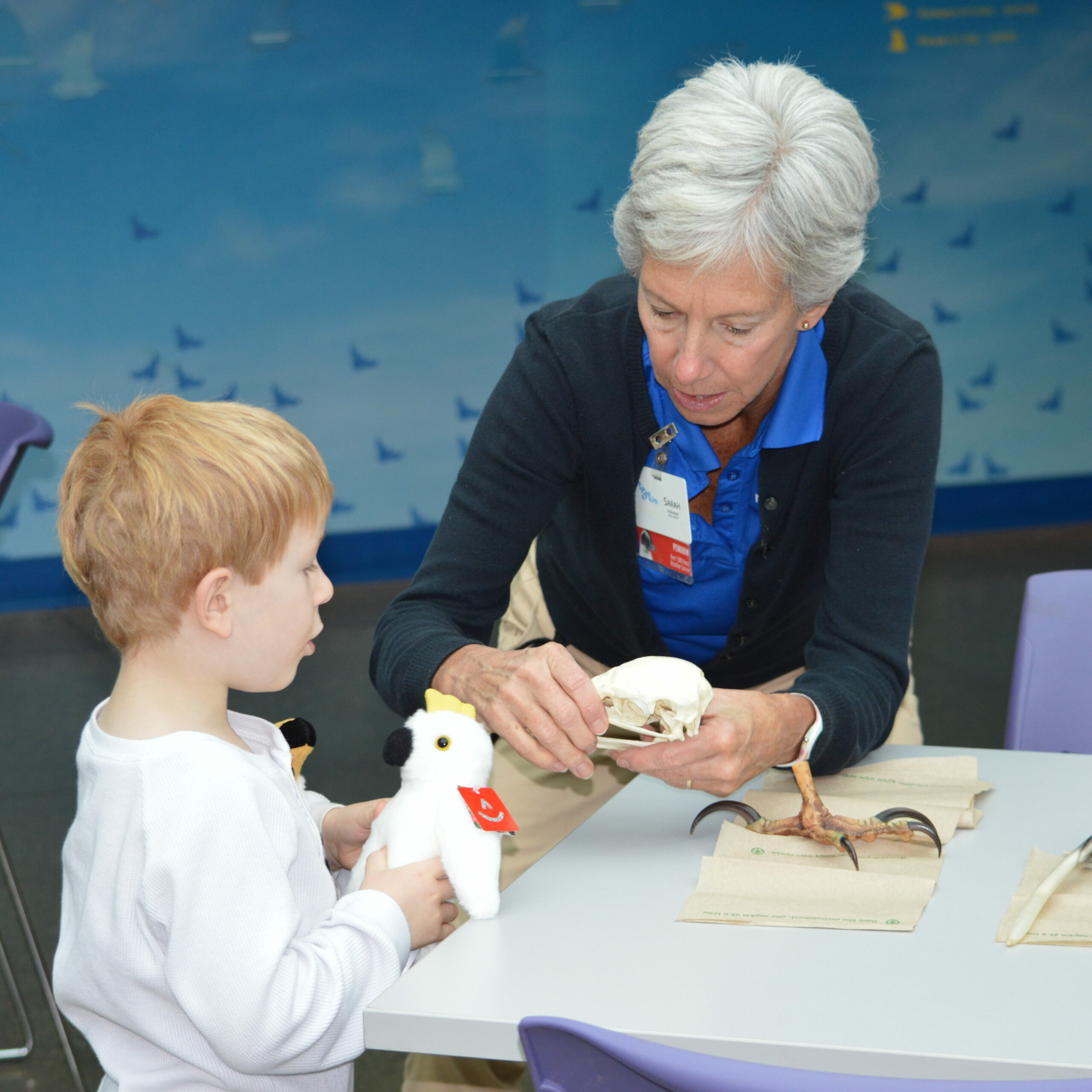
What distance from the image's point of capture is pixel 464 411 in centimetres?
545

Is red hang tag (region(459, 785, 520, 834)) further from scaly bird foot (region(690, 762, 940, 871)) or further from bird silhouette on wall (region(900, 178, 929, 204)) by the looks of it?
bird silhouette on wall (region(900, 178, 929, 204))

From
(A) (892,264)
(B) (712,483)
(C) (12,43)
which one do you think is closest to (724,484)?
(B) (712,483)

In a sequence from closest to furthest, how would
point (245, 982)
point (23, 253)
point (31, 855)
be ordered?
1. point (245, 982)
2. point (31, 855)
3. point (23, 253)

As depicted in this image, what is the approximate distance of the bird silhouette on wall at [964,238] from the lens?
19.2ft

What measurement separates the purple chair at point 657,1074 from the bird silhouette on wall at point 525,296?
15.8ft

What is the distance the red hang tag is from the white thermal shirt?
112mm

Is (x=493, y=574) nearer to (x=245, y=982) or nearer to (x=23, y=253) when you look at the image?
(x=245, y=982)

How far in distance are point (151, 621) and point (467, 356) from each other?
4337mm

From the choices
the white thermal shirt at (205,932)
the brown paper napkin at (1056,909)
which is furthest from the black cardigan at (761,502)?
the white thermal shirt at (205,932)

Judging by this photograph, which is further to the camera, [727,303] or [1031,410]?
[1031,410]

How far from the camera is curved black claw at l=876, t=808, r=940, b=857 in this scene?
3.95 feet

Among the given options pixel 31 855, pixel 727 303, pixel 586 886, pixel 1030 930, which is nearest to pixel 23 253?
pixel 31 855

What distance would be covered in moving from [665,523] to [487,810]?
26.3 inches

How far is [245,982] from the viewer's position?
1011 mm
